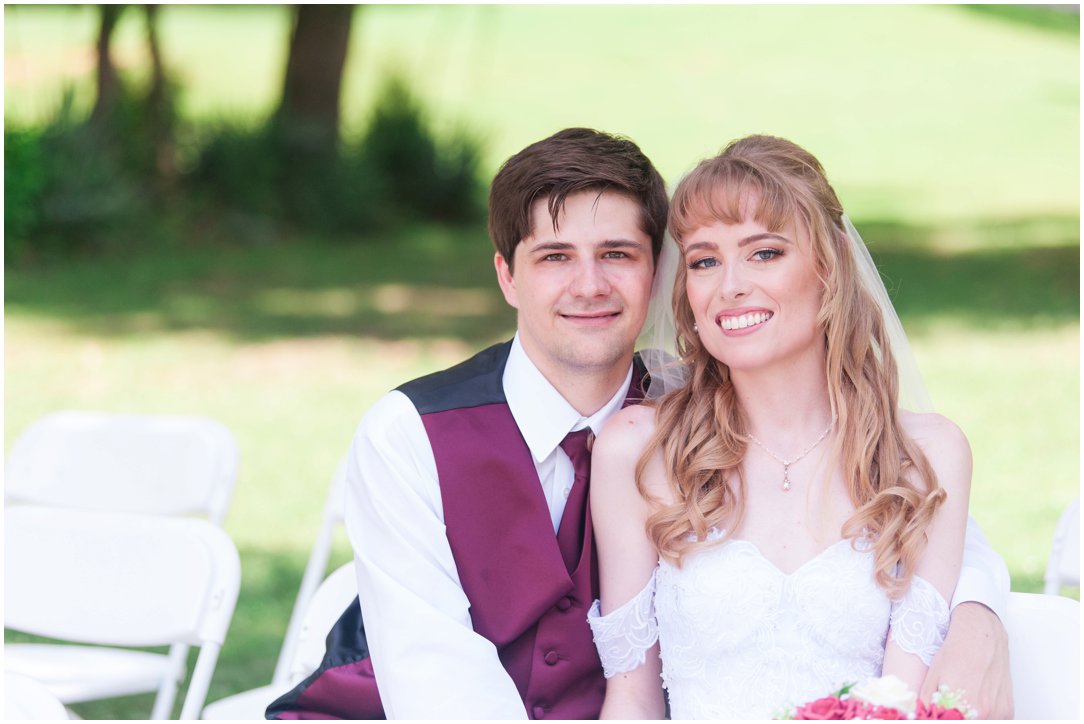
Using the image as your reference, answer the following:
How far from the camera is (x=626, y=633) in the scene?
3076mm

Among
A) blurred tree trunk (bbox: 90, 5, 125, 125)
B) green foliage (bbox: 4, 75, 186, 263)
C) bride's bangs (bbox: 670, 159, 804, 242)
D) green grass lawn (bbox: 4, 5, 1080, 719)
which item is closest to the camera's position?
bride's bangs (bbox: 670, 159, 804, 242)

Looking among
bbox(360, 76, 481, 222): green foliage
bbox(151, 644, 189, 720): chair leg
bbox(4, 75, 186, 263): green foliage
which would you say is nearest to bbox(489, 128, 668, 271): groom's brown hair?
bbox(151, 644, 189, 720): chair leg

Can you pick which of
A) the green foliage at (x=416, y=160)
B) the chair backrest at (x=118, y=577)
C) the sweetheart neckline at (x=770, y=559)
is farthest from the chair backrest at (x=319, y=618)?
the green foliage at (x=416, y=160)

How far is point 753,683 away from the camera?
302 cm

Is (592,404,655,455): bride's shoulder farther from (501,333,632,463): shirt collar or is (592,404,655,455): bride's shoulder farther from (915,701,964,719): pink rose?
(915,701,964,719): pink rose

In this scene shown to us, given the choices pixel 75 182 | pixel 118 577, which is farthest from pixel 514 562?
pixel 75 182

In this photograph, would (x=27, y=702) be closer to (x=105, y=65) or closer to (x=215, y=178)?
(x=105, y=65)

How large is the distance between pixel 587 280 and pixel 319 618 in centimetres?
130

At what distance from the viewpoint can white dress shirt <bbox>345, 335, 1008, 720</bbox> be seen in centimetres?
299

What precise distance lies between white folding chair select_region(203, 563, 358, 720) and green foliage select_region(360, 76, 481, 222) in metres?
12.8

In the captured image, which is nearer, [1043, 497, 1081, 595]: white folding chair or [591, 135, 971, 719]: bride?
[591, 135, 971, 719]: bride

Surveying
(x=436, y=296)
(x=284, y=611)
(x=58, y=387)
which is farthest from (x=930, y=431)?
(x=436, y=296)

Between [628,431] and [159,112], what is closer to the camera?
[628,431]

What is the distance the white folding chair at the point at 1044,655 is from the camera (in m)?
2.91
